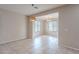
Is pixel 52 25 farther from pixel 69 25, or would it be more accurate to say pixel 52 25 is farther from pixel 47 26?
pixel 69 25

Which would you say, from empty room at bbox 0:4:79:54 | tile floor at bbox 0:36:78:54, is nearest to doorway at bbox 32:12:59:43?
empty room at bbox 0:4:79:54

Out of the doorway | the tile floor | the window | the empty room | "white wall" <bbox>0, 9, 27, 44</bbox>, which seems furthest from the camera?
the window

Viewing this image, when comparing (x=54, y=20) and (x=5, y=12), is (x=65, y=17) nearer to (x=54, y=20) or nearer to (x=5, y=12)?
(x=5, y=12)

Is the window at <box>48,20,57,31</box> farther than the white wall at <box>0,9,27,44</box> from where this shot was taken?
Yes

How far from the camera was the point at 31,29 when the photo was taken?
8.25m

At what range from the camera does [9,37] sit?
632 centimetres

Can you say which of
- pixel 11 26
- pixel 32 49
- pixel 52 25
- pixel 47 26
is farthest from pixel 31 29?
pixel 47 26

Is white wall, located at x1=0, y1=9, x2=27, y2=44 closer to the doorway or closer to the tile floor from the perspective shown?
the tile floor

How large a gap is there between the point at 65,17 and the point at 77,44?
1.52 metres

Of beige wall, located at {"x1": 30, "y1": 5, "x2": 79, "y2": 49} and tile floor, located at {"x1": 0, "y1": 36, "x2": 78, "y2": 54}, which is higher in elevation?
beige wall, located at {"x1": 30, "y1": 5, "x2": 79, "y2": 49}

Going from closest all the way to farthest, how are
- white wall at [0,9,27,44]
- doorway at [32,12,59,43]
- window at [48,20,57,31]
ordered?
white wall at [0,9,27,44]
doorway at [32,12,59,43]
window at [48,20,57,31]

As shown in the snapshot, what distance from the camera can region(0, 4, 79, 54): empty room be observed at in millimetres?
4193

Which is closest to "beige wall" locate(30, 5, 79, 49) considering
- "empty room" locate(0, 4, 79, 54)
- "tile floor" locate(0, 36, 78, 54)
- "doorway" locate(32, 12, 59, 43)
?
"empty room" locate(0, 4, 79, 54)

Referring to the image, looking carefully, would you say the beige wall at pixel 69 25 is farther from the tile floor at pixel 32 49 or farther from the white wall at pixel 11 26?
the white wall at pixel 11 26
